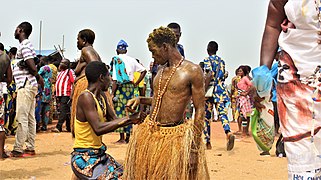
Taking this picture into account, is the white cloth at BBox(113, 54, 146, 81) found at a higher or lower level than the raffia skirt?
higher

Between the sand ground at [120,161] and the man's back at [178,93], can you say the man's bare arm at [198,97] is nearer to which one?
the man's back at [178,93]

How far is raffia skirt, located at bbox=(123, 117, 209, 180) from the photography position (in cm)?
378

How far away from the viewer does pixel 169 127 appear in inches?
157

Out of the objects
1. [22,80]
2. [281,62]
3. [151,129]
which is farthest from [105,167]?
[22,80]

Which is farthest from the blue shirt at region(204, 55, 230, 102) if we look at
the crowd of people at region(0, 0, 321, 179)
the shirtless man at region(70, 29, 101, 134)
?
the shirtless man at region(70, 29, 101, 134)

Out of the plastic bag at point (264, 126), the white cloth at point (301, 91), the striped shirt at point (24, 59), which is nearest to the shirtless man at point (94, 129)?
the plastic bag at point (264, 126)

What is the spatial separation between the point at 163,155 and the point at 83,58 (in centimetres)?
275

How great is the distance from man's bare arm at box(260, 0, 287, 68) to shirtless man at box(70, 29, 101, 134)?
3.27m

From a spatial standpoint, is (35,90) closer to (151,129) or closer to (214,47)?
(214,47)

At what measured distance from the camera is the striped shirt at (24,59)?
7.53 m

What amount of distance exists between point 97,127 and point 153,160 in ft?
2.39

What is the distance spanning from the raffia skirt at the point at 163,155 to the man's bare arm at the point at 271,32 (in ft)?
3.46

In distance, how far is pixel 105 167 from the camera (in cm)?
432

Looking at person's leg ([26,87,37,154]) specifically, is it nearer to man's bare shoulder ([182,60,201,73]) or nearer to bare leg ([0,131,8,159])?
bare leg ([0,131,8,159])
